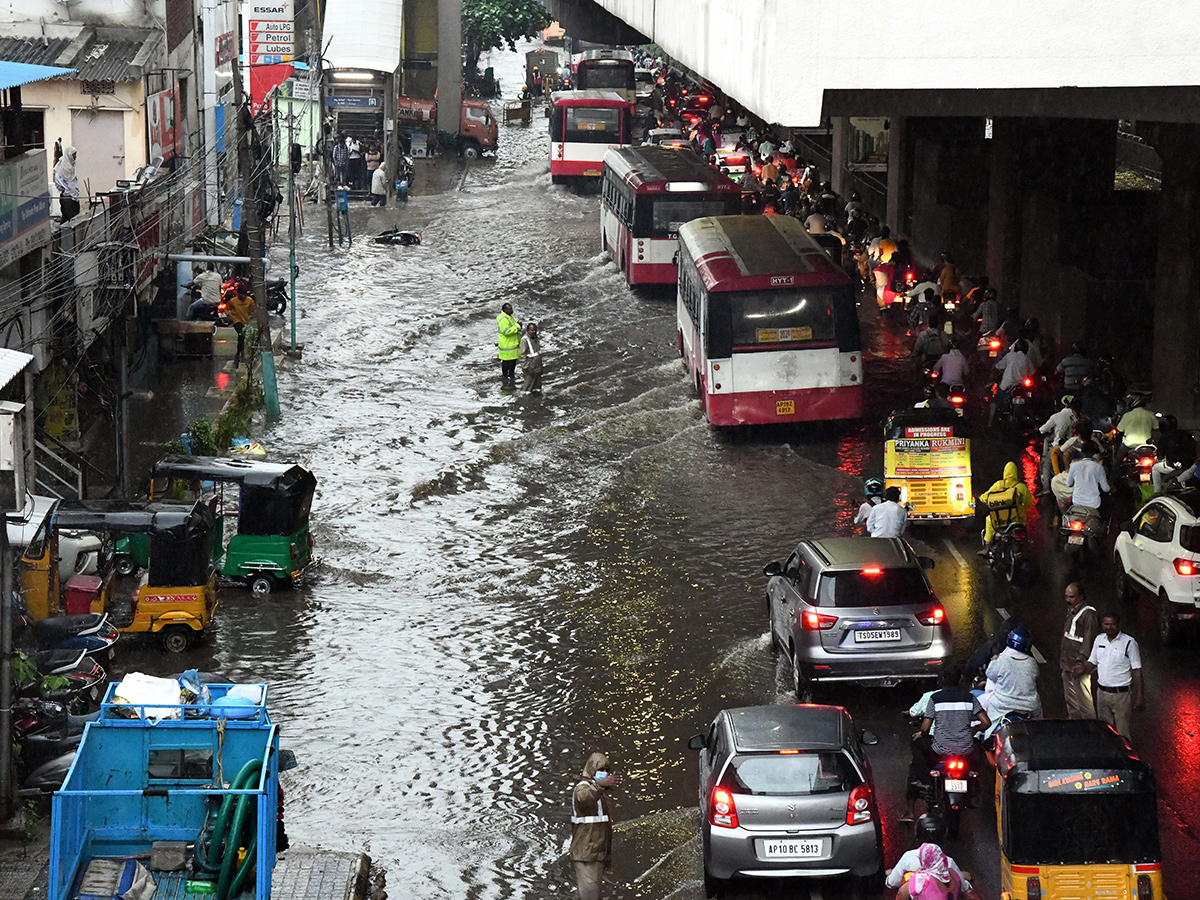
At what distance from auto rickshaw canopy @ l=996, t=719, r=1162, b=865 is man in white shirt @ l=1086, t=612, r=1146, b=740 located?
290 centimetres

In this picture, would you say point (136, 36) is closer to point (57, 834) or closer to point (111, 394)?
point (111, 394)

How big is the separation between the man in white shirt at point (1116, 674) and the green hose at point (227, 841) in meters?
6.99

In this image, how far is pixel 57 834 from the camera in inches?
428

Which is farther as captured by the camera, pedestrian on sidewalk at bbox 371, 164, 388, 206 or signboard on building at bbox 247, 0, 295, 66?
pedestrian on sidewalk at bbox 371, 164, 388, 206

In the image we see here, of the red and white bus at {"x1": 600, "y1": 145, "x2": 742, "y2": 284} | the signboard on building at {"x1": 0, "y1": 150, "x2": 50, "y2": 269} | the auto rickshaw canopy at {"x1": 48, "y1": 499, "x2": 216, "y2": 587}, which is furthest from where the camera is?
the red and white bus at {"x1": 600, "y1": 145, "x2": 742, "y2": 284}

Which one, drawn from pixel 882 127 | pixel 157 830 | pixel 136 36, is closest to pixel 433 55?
pixel 882 127

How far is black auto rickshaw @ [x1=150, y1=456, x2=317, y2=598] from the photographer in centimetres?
1936

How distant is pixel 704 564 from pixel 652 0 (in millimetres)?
6646

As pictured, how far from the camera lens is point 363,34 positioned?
5628 cm

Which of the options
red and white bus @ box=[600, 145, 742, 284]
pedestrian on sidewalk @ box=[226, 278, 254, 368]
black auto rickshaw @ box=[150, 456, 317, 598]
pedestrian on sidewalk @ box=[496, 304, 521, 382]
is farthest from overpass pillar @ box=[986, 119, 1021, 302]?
black auto rickshaw @ box=[150, 456, 317, 598]

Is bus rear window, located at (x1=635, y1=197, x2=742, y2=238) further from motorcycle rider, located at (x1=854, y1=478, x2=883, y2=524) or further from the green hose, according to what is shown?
the green hose

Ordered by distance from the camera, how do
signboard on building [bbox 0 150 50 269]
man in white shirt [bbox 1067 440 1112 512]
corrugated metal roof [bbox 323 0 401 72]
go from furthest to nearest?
corrugated metal roof [bbox 323 0 401 72] → signboard on building [bbox 0 150 50 269] → man in white shirt [bbox 1067 440 1112 512]

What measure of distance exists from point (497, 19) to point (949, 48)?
67282mm

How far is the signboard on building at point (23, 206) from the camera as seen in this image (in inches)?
810
